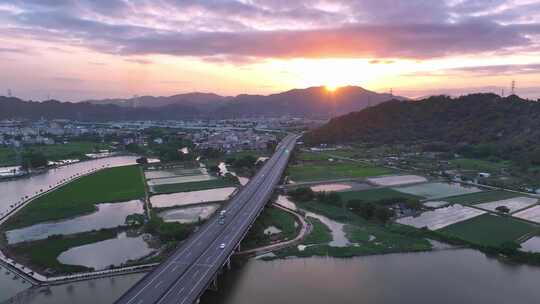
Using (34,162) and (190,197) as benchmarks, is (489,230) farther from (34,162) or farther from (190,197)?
(34,162)

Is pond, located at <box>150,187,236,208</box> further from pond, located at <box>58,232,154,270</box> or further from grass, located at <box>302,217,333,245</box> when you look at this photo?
grass, located at <box>302,217,333,245</box>

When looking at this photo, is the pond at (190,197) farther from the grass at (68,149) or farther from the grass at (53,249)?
the grass at (68,149)

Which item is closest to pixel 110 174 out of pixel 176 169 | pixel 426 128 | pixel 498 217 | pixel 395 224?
pixel 176 169

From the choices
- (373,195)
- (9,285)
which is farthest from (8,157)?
(373,195)

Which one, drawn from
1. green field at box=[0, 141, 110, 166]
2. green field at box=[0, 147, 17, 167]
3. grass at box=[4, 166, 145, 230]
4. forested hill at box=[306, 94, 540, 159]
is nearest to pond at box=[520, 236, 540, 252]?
grass at box=[4, 166, 145, 230]

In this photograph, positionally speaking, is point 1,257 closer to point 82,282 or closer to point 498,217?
point 82,282
